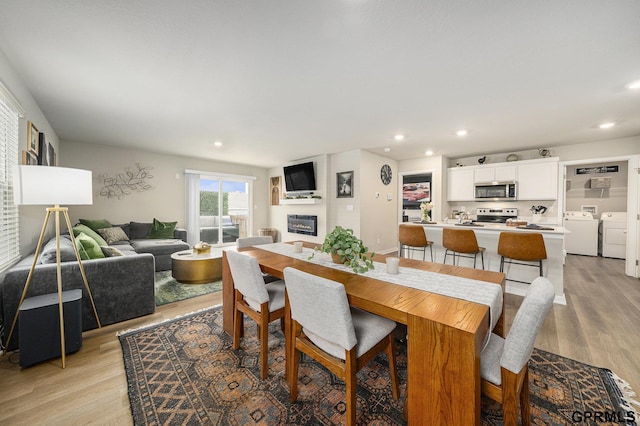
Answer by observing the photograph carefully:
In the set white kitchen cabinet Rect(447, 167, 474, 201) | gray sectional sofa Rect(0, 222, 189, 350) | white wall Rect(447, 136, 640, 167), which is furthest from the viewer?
white kitchen cabinet Rect(447, 167, 474, 201)

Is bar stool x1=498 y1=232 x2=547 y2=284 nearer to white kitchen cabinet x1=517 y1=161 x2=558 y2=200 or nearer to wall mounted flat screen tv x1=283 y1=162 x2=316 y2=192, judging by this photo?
white kitchen cabinet x1=517 y1=161 x2=558 y2=200

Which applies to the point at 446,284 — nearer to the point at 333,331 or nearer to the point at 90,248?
the point at 333,331

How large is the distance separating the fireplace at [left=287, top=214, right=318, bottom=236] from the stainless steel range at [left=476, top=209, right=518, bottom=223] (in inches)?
147

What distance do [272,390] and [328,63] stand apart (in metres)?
2.42

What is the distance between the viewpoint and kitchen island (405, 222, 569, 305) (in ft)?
9.50

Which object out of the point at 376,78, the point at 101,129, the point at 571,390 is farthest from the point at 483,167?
the point at 101,129

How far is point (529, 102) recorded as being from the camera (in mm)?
2699

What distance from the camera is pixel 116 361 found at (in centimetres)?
181

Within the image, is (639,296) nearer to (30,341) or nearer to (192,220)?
(30,341)

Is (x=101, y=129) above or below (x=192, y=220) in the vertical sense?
above

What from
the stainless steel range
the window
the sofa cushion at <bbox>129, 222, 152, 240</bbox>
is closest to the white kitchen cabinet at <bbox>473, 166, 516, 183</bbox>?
the stainless steel range

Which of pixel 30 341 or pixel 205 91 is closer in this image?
pixel 30 341

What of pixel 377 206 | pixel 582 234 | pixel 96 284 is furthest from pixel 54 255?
pixel 582 234

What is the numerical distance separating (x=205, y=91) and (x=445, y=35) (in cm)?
217
